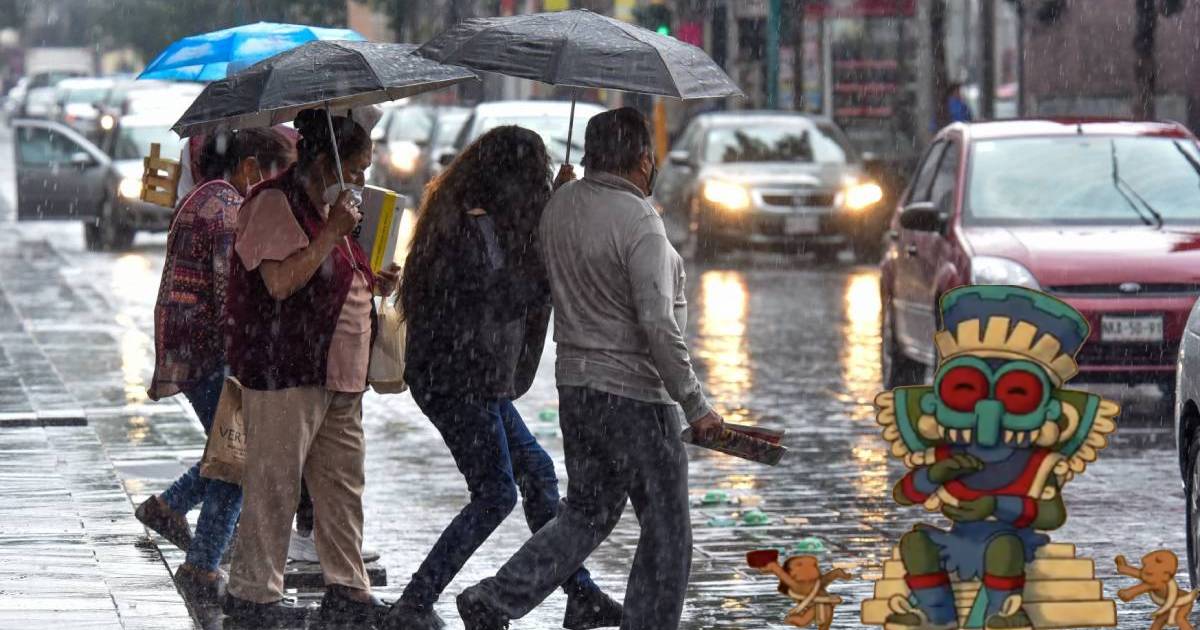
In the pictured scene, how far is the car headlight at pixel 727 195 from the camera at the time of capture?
24.3 meters

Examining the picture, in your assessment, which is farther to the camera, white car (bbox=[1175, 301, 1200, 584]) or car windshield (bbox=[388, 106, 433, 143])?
car windshield (bbox=[388, 106, 433, 143])

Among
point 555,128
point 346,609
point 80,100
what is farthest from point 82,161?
point 80,100

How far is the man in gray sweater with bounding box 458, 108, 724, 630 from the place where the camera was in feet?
→ 21.5

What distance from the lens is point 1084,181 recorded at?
44.3 ft

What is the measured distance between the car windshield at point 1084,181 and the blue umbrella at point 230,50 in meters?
5.26

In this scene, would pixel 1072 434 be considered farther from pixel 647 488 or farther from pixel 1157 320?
pixel 1157 320

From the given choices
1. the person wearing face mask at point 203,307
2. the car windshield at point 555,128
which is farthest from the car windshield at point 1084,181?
the car windshield at point 555,128

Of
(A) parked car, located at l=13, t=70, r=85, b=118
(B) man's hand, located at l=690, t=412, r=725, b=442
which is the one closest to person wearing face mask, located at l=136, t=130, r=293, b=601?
(B) man's hand, located at l=690, t=412, r=725, b=442

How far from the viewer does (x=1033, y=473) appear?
19.6 feet

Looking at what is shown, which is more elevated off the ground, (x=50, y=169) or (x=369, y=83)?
(x=369, y=83)

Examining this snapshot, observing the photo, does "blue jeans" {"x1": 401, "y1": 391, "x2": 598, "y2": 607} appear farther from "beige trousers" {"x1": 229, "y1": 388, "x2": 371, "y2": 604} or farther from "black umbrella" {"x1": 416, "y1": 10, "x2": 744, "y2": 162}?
"black umbrella" {"x1": 416, "y1": 10, "x2": 744, "y2": 162}

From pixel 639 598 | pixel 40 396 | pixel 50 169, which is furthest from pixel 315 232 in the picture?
pixel 50 169

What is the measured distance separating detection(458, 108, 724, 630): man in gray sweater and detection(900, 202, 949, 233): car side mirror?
664 cm

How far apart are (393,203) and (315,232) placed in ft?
1.80
